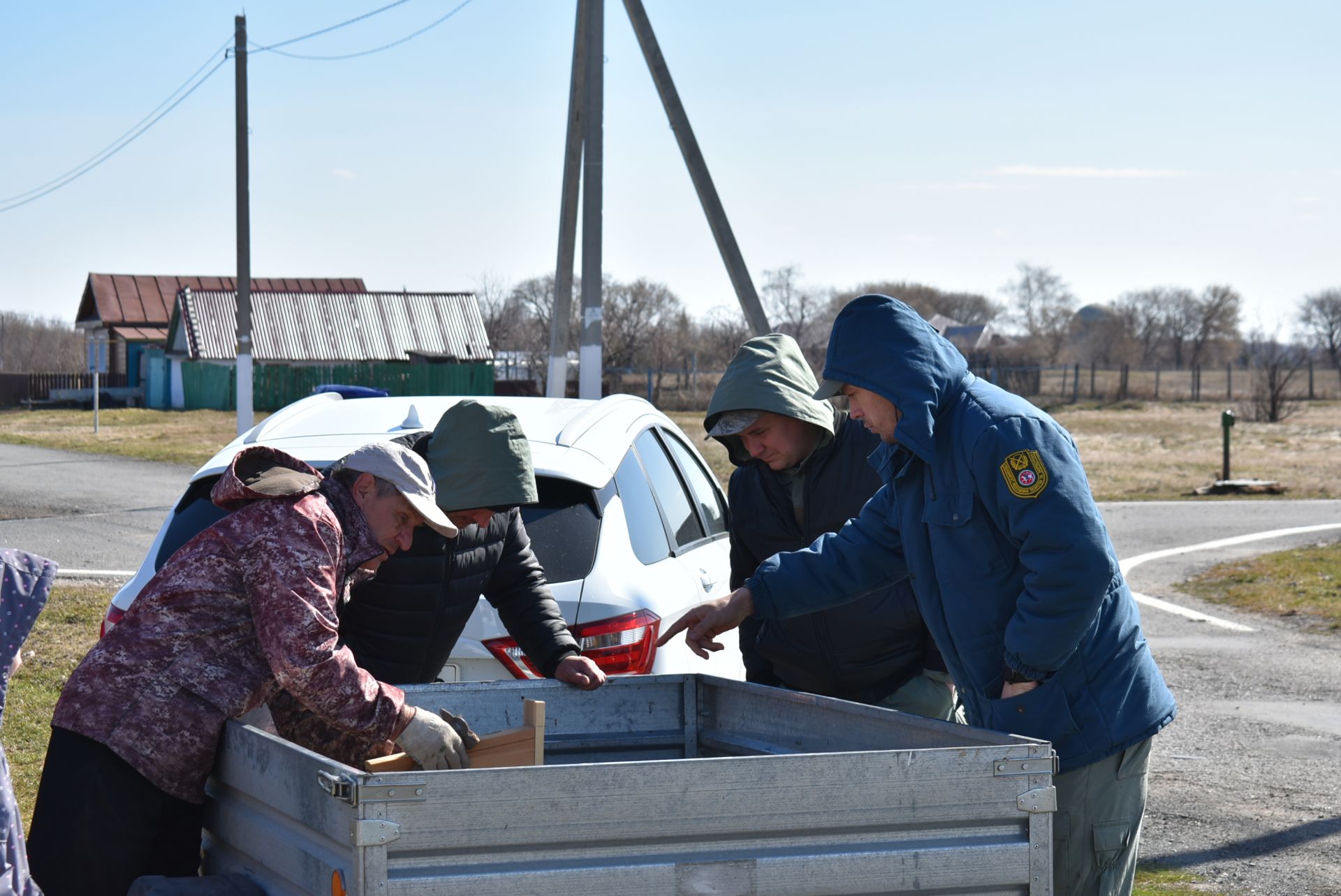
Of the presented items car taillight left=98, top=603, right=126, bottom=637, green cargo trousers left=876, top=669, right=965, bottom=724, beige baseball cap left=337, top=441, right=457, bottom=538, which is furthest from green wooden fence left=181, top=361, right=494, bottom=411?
beige baseball cap left=337, top=441, right=457, bottom=538

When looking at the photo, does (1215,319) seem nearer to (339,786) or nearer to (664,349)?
(664,349)

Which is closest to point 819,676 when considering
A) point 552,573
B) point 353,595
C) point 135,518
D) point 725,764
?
point 552,573

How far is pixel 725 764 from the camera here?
2.18 m

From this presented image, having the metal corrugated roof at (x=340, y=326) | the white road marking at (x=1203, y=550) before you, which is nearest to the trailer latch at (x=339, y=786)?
the white road marking at (x=1203, y=550)

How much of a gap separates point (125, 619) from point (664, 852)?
1.34 metres

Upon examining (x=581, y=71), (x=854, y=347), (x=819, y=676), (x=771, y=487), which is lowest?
(x=819, y=676)

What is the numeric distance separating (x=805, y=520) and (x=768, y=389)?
1.47 ft

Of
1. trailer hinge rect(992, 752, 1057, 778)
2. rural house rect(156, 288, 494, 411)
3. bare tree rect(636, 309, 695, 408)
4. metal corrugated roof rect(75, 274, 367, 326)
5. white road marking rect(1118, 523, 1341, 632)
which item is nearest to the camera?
trailer hinge rect(992, 752, 1057, 778)

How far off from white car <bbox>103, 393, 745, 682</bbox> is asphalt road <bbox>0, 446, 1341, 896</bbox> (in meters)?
2.19

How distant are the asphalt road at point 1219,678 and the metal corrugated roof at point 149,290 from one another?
4033 centimetres

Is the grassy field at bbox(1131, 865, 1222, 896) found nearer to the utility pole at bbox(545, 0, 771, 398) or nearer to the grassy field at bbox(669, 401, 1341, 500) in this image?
the utility pole at bbox(545, 0, 771, 398)

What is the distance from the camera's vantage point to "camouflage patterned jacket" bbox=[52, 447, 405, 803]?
8.61ft

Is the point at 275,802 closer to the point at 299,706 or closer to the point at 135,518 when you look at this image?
the point at 299,706

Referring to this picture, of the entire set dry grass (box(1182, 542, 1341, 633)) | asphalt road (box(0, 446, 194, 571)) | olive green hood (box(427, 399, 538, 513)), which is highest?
olive green hood (box(427, 399, 538, 513))
